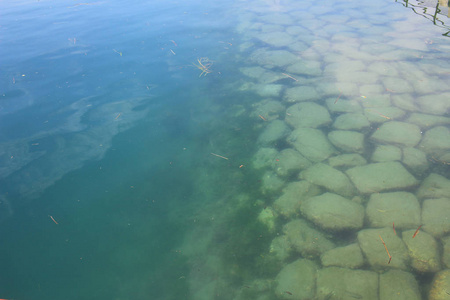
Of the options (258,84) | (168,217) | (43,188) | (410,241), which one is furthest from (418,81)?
(43,188)

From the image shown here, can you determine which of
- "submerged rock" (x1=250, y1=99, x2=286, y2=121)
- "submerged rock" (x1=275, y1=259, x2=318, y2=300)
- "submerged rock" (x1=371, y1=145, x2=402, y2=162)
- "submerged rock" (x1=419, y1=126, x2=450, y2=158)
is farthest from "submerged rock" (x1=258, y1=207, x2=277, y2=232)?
"submerged rock" (x1=419, y1=126, x2=450, y2=158)

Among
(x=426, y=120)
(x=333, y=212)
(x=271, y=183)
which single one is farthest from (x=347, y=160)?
(x=426, y=120)

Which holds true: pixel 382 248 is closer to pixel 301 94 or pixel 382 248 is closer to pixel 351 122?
pixel 351 122

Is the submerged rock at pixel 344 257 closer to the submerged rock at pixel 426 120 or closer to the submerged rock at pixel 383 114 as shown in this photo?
the submerged rock at pixel 383 114

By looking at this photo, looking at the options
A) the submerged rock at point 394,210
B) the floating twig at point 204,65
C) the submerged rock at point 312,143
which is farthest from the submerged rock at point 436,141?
the floating twig at point 204,65

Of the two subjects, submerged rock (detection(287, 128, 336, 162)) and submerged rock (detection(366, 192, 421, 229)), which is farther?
submerged rock (detection(287, 128, 336, 162))

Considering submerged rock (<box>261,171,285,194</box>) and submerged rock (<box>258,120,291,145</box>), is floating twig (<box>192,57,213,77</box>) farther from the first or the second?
submerged rock (<box>261,171,285,194</box>)

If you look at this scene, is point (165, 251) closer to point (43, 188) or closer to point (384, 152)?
point (43, 188)
